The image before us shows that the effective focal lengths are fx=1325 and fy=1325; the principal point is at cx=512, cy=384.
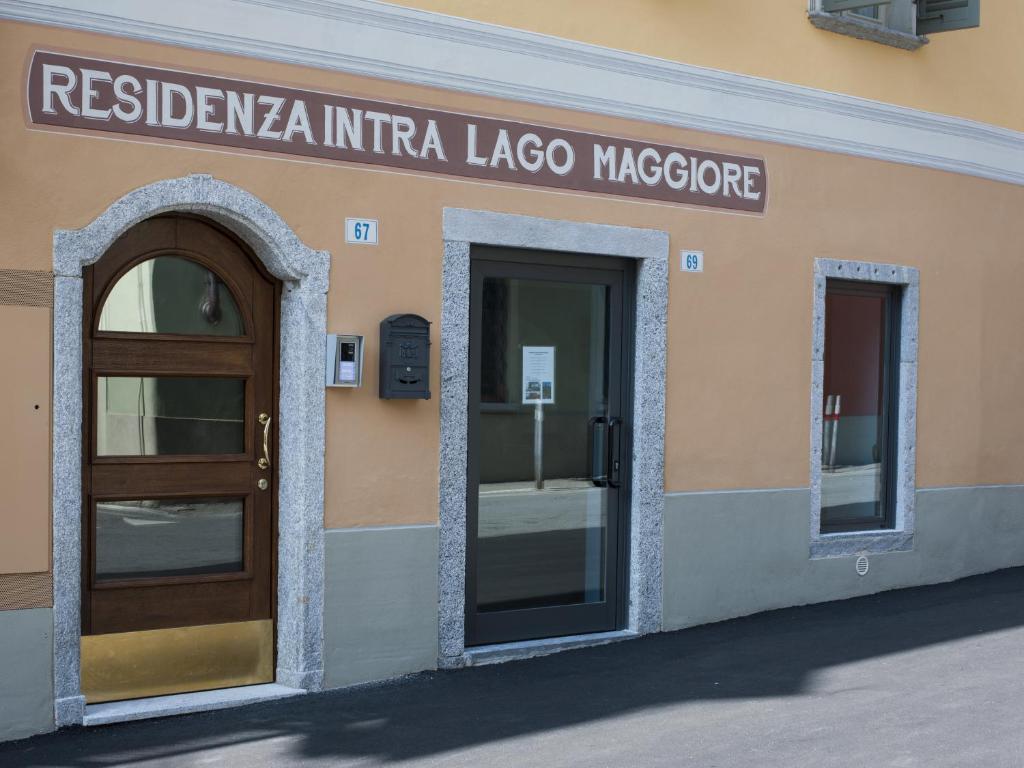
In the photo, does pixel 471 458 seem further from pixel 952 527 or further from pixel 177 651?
pixel 952 527

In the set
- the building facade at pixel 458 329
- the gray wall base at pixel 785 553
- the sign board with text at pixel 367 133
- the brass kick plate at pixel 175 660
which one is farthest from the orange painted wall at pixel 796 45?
the brass kick plate at pixel 175 660

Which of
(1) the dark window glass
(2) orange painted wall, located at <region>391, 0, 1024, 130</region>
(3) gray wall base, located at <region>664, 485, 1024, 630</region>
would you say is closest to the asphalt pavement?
(3) gray wall base, located at <region>664, 485, 1024, 630</region>

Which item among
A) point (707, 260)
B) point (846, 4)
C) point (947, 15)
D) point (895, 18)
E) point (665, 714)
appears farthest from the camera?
point (895, 18)

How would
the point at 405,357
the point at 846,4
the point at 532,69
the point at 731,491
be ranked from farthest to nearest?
the point at 846,4, the point at 731,491, the point at 532,69, the point at 405,357

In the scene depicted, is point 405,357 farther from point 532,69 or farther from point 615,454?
point 532,69

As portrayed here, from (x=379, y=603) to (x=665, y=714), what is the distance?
1.60m

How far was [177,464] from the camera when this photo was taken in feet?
21.1

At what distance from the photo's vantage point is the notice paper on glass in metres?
7.68

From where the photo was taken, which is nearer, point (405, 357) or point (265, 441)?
point (265, 441)

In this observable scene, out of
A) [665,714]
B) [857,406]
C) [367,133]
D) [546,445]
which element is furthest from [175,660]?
[857,406]

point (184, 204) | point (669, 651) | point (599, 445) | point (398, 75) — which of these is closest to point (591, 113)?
point (398, 75)

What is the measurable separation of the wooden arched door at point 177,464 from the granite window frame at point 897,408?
385 centimetres

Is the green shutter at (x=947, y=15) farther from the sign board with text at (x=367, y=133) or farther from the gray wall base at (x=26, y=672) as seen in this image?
the gray wall base at (x=26, y=672)

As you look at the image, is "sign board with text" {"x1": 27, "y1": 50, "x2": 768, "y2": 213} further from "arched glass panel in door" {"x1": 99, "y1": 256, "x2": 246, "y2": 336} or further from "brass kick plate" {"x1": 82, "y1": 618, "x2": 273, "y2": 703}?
"brass kick plate" {"x1": 82, "y1": 618, "x2": 273, "y2": 703}
